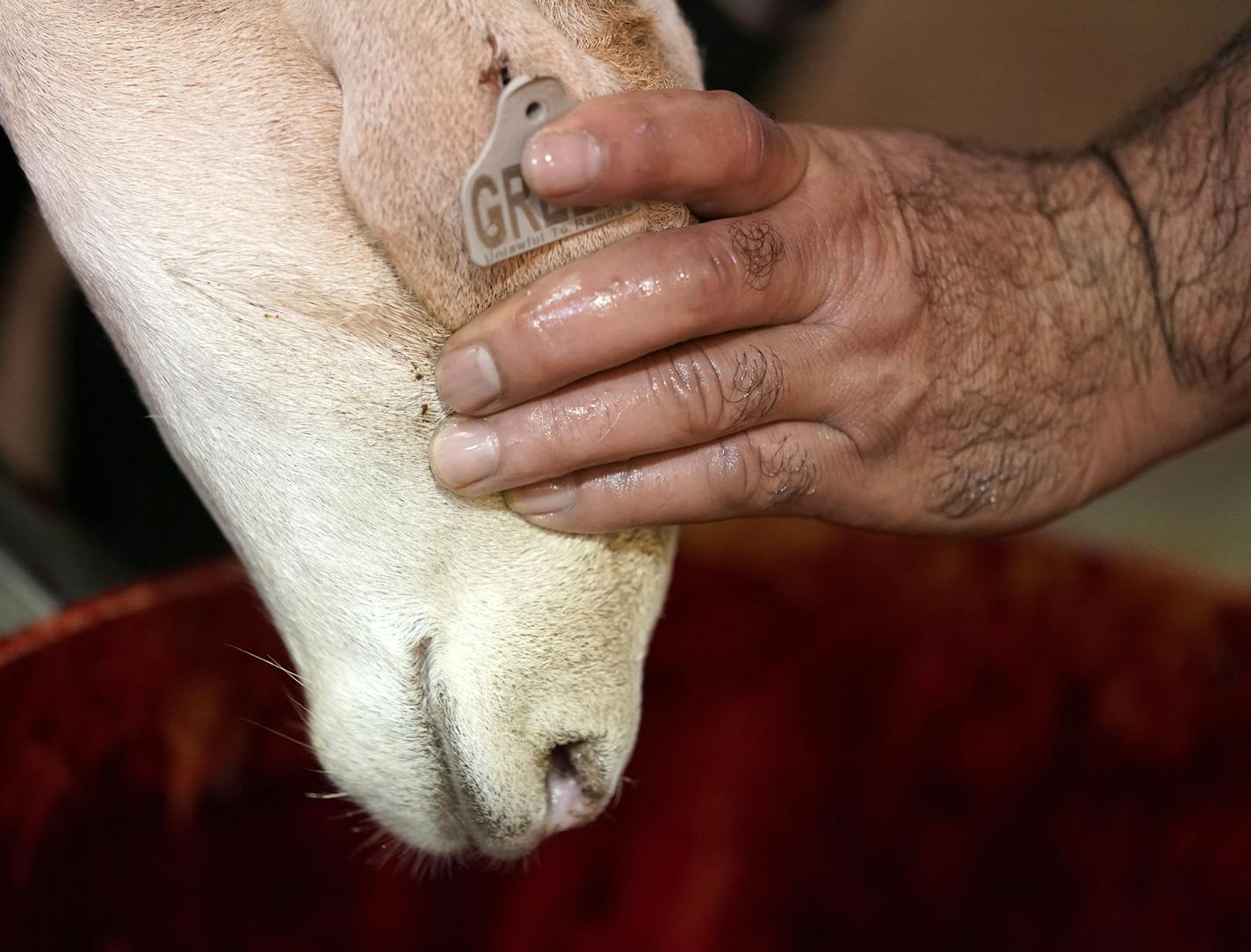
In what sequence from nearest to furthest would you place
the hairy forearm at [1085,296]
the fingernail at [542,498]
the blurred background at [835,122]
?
1. the fingernail at [542,498]
2. the hairy forearm at [1085,296]
3. the blurred background at [835,122]

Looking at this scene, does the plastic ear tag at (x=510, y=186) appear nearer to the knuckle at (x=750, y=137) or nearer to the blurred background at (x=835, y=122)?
the knuckle at (x=750, y=137)

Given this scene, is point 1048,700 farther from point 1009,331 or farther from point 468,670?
point 468,670

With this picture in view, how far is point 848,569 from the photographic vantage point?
150cm

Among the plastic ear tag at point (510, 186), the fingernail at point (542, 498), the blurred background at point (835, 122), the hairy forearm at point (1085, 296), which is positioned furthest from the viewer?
the blurred background at point (835, 122)

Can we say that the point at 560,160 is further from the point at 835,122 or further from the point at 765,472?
the point at 835,122

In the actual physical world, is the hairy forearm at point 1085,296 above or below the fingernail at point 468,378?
below

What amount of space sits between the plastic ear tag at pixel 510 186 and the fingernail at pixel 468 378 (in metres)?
0.05

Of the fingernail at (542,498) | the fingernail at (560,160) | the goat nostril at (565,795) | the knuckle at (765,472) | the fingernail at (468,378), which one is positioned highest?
the fingernail at (560,160)

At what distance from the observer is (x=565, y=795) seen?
77cm

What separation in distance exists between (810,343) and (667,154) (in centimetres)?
19

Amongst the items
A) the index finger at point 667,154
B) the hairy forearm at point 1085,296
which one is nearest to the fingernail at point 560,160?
the index finger at point 667,154

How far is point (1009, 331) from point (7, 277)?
64.6 inches

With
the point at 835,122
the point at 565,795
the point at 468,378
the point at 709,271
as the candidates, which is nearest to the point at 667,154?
the point at 709,271

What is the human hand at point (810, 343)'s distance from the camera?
646 millimetres
